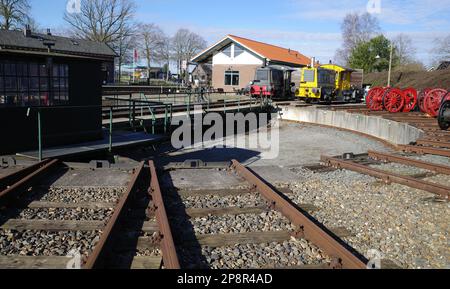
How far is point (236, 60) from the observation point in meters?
45.5

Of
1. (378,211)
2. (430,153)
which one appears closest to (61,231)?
(378,211)

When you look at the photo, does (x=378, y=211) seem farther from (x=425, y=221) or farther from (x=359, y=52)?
(x=359, y=52)

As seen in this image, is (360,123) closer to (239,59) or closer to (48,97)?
(48,97)

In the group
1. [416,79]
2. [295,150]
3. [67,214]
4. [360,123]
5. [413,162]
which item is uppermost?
[416,79]

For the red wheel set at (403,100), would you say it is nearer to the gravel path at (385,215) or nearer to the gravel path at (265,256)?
the gravel path at (385,215)

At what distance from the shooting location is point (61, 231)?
4.61 metres

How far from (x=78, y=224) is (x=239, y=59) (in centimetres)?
4196

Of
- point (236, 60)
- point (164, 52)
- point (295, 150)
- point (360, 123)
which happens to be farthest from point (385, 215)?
point (164, 52)

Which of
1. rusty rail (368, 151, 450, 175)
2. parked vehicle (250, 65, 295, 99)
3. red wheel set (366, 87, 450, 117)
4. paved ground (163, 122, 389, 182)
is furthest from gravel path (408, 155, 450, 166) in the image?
parked vehicle (250, 65, 295, 99)

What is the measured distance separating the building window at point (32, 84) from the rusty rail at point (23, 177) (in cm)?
168

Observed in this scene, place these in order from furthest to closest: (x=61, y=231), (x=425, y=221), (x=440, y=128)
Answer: (x=440, y=128) < (x=425, y=221) < (x=61, y=231)

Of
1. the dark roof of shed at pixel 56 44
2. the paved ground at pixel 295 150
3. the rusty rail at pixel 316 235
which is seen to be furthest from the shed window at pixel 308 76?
the rusty rail at pixel 316 235

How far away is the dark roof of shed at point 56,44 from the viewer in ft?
102

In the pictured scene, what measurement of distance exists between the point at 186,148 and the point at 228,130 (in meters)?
5.19
